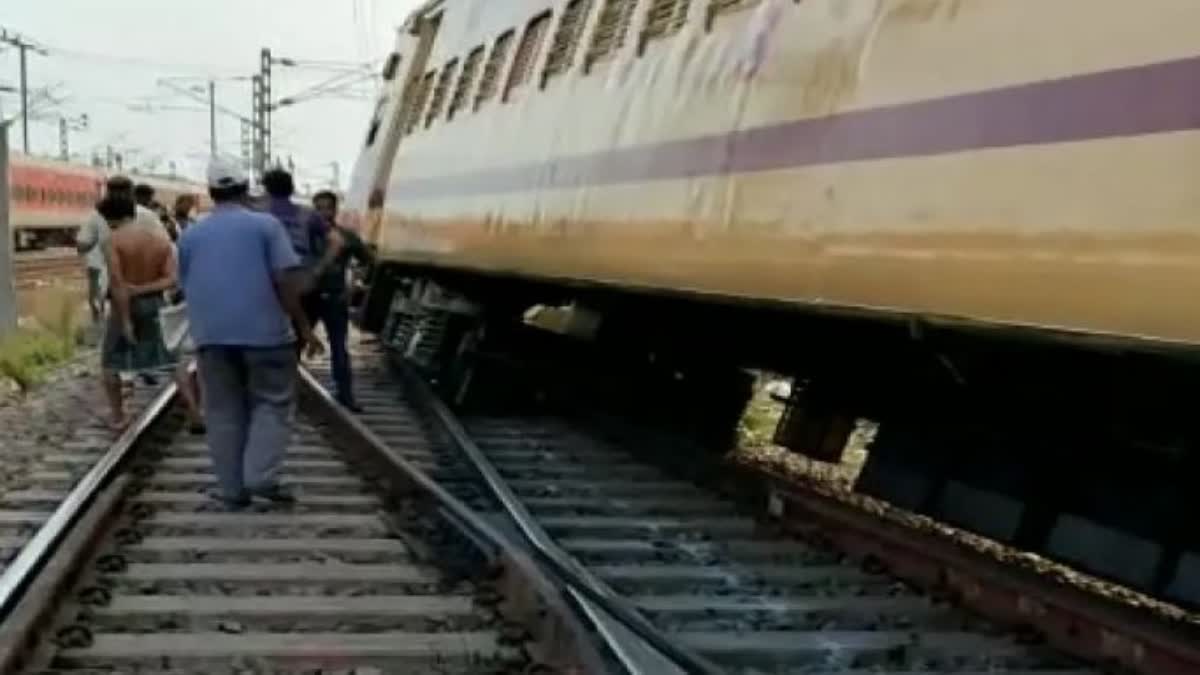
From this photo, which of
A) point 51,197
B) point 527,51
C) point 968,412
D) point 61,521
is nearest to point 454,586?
point 61,521

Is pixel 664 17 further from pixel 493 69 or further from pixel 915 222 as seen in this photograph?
pixel 493 69

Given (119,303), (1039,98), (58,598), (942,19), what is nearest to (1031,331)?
(1039,98)

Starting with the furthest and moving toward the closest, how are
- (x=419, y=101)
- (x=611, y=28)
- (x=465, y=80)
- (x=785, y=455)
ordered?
(x=419, y=101) < (x=465, y=80) < (x=785, y=455) < (x=611, y=28)

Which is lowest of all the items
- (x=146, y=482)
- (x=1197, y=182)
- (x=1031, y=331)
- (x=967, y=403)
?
(x=146, y=482)

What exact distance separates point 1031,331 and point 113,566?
428 centimetres

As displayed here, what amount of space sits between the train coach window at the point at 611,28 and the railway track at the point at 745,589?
6.69 ft

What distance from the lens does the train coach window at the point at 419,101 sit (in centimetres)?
1630

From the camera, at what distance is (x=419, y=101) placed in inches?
657

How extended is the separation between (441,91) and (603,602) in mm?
9012

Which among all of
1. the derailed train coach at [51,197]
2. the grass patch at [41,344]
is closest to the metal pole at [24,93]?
the derailed train coach at [51,197]

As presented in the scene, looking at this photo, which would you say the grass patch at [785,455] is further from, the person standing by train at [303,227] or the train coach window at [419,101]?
the train coach window at [419,101]

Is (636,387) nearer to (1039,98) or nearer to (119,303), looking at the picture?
(119,303)

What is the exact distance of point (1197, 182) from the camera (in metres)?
4.23

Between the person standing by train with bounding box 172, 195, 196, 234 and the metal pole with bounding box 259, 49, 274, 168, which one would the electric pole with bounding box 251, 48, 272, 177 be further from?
the person standing by train with bounding box 172, 195, 196, 234
